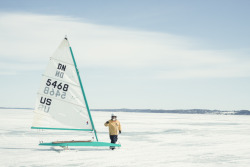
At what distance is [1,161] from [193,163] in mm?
6010

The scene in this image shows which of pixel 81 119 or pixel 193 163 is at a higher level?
pixel 81 119

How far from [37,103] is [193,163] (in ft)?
19.5

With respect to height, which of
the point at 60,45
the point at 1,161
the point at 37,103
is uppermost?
the point at 60,45

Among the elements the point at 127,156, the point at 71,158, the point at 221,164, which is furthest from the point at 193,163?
the point at 71,158

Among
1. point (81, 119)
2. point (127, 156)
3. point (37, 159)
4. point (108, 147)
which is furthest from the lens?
point (108, 147)

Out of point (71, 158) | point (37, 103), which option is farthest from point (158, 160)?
point (37, 103)

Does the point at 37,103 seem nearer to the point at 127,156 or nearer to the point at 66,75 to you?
the point at 66,75

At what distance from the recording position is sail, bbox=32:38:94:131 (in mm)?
11938

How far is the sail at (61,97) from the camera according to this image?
11.9 m

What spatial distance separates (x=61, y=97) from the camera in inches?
478

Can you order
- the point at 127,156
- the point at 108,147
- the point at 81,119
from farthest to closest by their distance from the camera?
the point at 108,147 < the point at 81,119 < the point at 127,156

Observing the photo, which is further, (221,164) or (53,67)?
(53,67)

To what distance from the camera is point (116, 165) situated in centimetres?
984

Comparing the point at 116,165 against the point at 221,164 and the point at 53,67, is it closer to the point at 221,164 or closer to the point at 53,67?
the point at 221,164
